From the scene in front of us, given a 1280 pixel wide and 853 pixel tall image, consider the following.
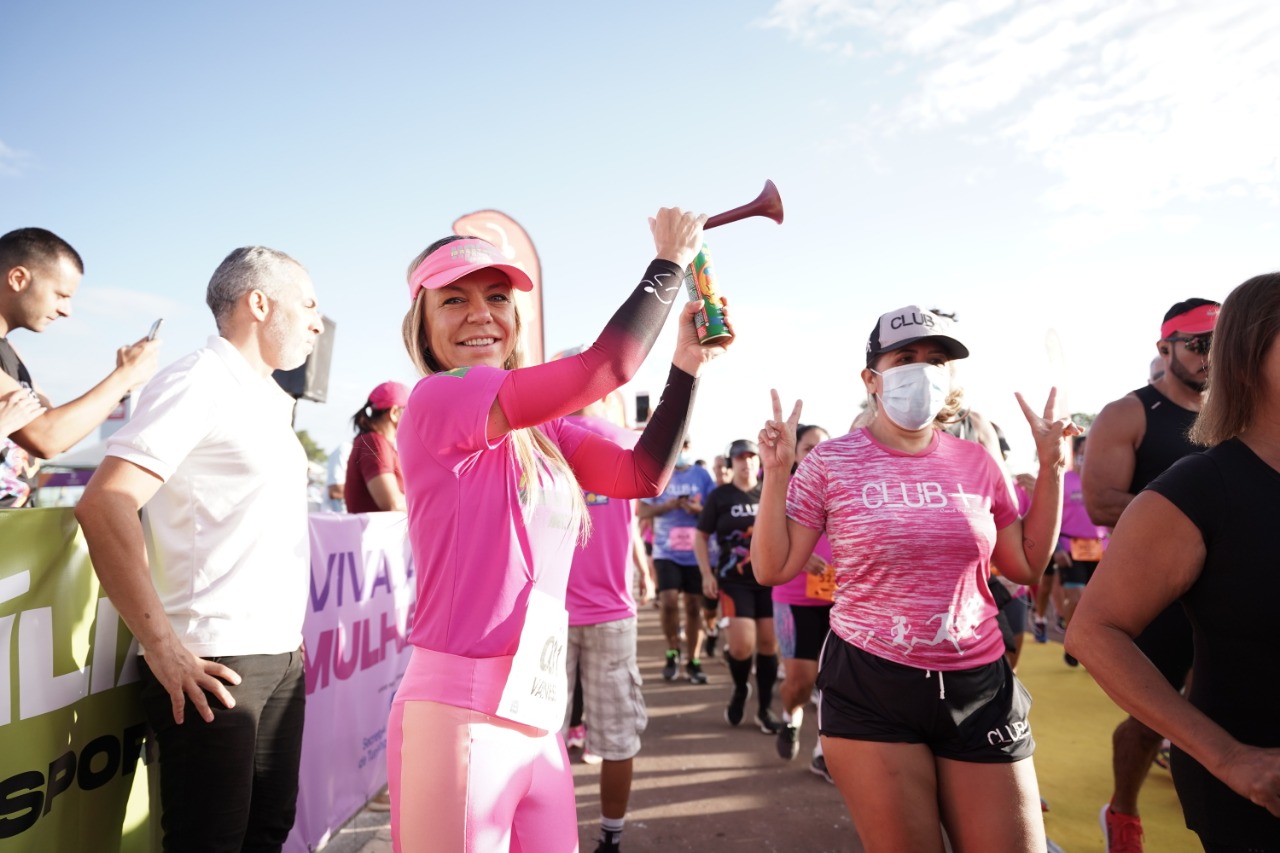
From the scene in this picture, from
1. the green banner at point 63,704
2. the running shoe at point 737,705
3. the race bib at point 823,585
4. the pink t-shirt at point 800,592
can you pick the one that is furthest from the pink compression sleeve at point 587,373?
the running shoe at point 737,705

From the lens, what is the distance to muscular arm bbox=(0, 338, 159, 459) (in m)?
2.76

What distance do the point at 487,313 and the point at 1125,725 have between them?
3.41 m

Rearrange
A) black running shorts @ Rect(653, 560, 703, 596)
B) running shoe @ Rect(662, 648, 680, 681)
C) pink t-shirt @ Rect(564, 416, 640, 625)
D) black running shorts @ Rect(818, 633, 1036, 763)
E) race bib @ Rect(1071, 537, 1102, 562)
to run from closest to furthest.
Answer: black running shorts @ Rect(818, 633, 1036, 763) < pink t-shirt @ Rect(564, 416, 640, 625) < race bib @ Rect(1071, 537, 1102, 562) < running shoe @ Rect(662, 648, 680, 681) < black running shorts @ Rect(653, 560, 703, 596)

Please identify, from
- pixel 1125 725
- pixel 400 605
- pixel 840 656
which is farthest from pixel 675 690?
Result: pixel 840 656

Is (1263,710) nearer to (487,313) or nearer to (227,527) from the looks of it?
(487,313)

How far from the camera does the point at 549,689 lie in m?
1.81

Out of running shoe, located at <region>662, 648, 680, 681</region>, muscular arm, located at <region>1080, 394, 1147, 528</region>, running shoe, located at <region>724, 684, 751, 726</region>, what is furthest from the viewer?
running shoe, located at <region>662, 648, 680, 681</region>

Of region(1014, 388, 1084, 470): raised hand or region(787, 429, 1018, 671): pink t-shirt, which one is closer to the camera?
region(787, 429, 1018, 671): pink t-shirt

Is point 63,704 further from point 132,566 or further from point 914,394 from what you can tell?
point 914,394

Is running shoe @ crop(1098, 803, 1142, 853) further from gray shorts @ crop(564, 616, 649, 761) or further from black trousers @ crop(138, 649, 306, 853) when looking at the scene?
black trousers @ crop(138, 649, 306, 853)

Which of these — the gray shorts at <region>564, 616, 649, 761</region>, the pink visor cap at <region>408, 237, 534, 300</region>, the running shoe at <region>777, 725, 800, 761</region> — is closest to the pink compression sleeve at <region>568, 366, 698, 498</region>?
the pink visor cap at <region>408, 237, 534, 300</region>

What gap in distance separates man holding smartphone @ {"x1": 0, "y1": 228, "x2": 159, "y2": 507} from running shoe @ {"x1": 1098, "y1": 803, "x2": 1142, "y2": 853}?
439cm

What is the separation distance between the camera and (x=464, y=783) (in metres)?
Result: 1.64

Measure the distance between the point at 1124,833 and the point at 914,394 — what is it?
2368 mm
